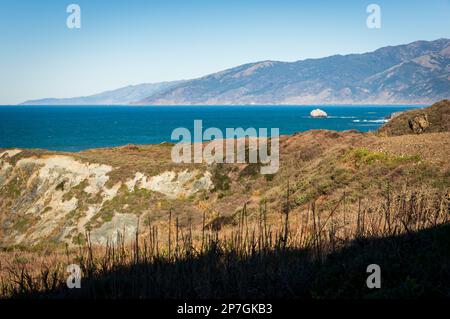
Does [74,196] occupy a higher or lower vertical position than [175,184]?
lower

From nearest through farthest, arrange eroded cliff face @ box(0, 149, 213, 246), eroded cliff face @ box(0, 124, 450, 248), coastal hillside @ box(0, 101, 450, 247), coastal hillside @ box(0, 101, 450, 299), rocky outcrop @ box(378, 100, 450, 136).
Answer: coastal hillside @ box(0, 101, 450, 299) < coastal hillside @ box(0, 101, 450, 247) < eroded cliff face @ box(0, 124, 450, 248) < rocky outcrop @ box(378, 100, 450, 136) < eroded cliff face @ box(0, 149, 213, 246)

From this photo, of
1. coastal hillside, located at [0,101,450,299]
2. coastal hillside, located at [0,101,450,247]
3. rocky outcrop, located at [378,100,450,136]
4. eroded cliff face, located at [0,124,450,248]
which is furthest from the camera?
rocky outcrop, located at [378,100,450,136]

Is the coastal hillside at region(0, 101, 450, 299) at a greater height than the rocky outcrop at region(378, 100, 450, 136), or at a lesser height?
lesser

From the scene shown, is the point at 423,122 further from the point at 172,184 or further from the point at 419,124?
the point at 172,184

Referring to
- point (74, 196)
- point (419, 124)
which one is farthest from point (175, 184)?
point (419, 124)

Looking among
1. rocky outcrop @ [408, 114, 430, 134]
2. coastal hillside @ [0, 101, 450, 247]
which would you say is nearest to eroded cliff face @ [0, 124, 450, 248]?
coastal hillside @ [0, 101, 450, 247]

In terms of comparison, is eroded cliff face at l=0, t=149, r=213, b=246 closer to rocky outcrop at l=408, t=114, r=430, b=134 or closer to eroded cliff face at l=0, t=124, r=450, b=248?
eroded cliff face at l=0, t=124, r=450, b=248

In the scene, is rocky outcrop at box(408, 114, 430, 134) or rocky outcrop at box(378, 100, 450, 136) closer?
rocky outcrop at box(378, 100, 450, 136)
